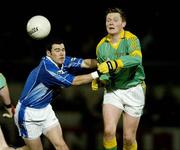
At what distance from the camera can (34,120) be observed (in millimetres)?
8453

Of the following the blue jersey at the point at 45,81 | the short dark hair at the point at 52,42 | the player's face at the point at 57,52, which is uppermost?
the short dark hair at the point at 52,42

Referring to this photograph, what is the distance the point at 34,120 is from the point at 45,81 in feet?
1.49

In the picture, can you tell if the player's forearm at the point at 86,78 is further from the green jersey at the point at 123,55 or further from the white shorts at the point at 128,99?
the white shorts at the point at 128,99

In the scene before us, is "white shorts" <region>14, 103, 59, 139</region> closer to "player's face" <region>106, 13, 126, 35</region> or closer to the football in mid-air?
the football in mid-air

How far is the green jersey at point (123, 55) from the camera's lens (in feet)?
26.4

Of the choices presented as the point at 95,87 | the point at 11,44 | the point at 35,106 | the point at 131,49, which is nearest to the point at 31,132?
the point at 35,106

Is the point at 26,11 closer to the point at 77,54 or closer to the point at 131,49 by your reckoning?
the point at 77,54

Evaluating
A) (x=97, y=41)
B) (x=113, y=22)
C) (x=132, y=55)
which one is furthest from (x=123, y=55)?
(x=97, y=41)

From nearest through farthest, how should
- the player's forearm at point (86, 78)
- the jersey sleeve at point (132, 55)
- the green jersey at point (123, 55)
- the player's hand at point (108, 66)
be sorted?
1. the player's hand at point (108, 66)
2. the jersey sleeve at point (132, 55)
3. the green jersey at point (123, 55)
4. the player's forearm at point (86, 78)

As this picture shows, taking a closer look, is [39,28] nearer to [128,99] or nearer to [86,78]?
[86,78]

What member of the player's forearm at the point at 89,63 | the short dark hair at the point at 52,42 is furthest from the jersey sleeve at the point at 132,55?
the short dark hair at the point at 52,42

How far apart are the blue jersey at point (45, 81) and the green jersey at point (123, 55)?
429 millimetres

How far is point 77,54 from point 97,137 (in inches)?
52.3

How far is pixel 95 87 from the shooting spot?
8.20 m
